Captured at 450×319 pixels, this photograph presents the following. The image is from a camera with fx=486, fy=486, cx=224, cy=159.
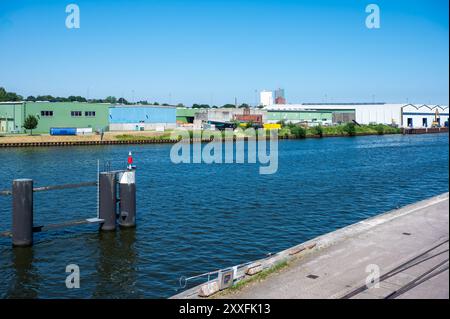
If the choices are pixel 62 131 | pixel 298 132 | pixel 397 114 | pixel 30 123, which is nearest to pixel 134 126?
pixel 62 131

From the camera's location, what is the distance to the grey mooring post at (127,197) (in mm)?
20547

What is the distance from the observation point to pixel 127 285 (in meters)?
15.4

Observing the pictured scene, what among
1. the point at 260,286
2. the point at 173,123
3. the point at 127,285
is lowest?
the point at 127,285

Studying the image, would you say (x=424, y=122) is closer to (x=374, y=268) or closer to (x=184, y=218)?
(x=184, y=218)

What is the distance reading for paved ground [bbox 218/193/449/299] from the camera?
429 inches

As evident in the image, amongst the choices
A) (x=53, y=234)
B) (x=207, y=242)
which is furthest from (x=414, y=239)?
(x=53, y=234)

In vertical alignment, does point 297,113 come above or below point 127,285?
above

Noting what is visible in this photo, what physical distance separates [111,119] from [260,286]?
291 ft

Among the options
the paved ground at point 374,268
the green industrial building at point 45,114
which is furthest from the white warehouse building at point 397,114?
the paved ground at point 374,268

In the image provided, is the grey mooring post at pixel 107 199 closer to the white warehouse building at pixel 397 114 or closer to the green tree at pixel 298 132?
the green tree at pixel 298 132

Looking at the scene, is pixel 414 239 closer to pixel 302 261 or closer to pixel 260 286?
pixel 302 261

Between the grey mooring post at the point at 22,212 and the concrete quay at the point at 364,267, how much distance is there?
28.5 ft

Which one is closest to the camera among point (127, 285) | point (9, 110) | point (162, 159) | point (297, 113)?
point (127, 285)

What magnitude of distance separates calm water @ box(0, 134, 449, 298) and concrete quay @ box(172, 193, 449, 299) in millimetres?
3882
